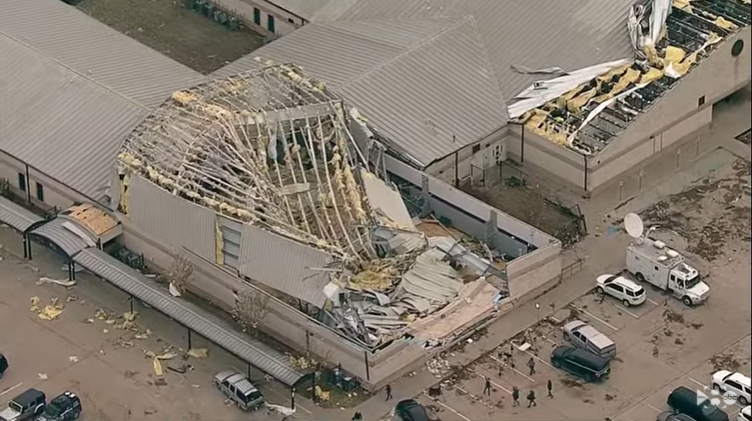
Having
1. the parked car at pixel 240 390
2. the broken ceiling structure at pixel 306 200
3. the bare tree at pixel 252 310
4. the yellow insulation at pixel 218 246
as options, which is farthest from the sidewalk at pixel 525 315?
the yellow insulation at pixel 218 246

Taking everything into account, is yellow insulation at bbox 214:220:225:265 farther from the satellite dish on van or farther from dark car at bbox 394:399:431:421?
the satellite dish on van

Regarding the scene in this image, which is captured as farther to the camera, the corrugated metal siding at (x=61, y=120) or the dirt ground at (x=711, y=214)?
the corrugated metal siding at (x=61, y=120)

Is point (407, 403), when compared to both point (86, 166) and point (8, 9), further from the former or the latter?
point (8, 9)

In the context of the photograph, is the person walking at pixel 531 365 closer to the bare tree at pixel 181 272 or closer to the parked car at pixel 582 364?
the parked car at pixel 582 364

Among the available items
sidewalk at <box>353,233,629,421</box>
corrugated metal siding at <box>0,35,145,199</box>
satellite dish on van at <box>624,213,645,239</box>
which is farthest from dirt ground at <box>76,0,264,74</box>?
satellite dish on van at <box>624,213,645,239</box>

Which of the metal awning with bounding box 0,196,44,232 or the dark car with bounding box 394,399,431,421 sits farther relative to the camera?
the metal awning with bounding box 0,196,44,232

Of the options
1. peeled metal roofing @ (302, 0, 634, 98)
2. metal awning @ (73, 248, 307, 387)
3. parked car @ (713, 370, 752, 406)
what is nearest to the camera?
parked car @ (713, 370, 752, 406)

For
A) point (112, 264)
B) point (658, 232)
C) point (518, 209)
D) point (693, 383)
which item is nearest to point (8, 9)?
point (112, 264)
